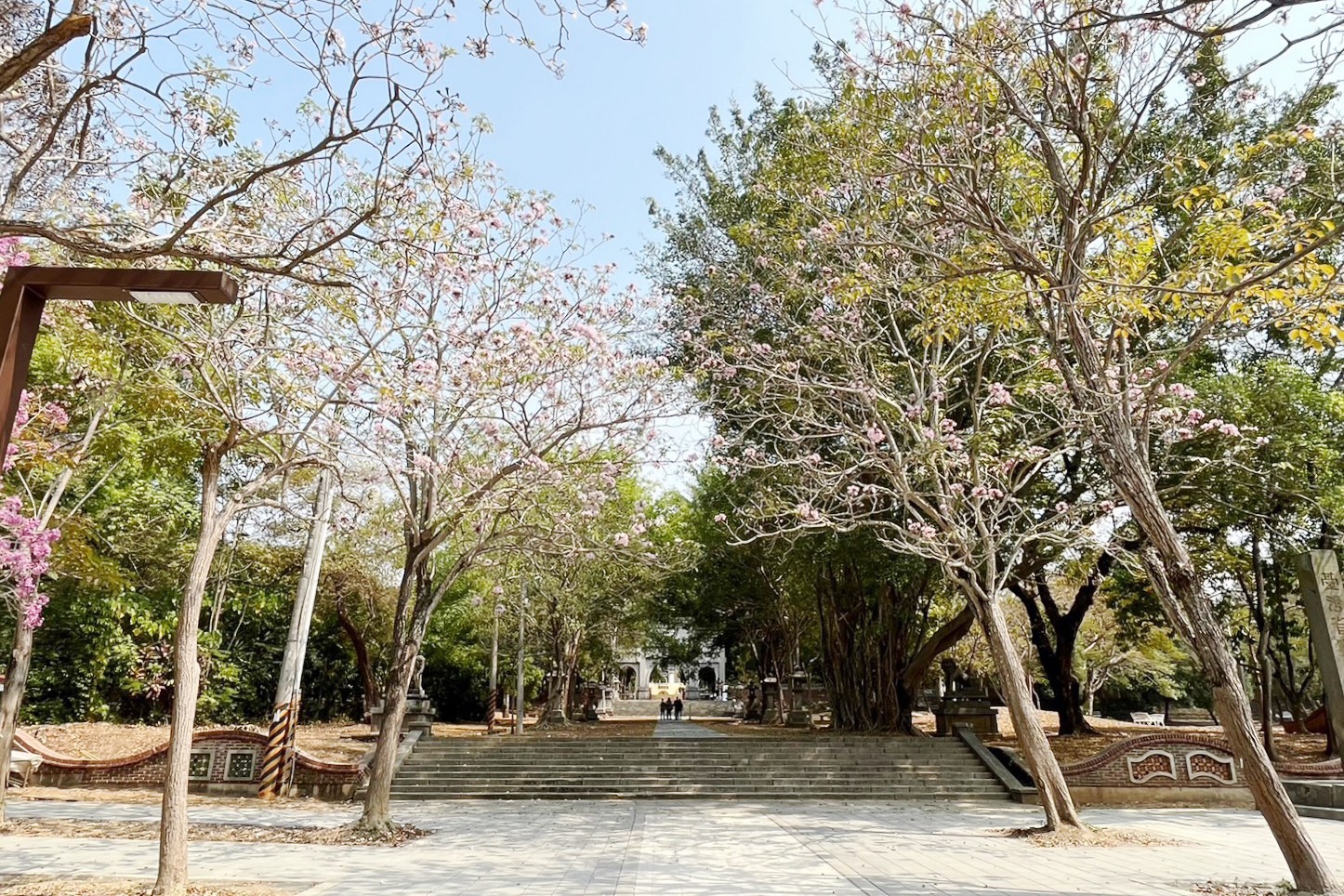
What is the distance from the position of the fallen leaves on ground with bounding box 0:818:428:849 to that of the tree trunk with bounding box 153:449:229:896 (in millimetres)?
2575

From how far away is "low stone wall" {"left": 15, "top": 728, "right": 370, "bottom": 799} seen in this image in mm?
12898

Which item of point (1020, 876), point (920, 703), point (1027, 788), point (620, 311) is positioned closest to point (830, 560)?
point (1027, 788)

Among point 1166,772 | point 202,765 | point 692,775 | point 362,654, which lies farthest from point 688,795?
point 362,654

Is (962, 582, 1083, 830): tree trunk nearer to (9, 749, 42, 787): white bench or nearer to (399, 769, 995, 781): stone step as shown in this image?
(399, 769, 995, 781): stone step

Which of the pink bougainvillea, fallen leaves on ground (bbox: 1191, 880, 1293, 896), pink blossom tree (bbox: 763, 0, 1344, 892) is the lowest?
fallen leaves on ground (bbox: 1191, 880, 1293, 896)

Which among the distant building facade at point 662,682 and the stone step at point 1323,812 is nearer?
the stone step at point 1323,812

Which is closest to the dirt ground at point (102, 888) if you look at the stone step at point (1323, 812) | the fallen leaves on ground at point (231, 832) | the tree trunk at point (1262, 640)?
the fallen leaves on ground at point (231, 832)

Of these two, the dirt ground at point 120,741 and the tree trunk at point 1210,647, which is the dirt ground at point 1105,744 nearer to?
the tree trunk at point 1210,647

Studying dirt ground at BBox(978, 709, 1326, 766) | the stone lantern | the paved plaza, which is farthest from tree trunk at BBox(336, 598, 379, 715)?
dirt ground at BBox(978, 709, 1326, 766)

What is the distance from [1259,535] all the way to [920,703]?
19058mm

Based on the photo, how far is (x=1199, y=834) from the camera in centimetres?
908

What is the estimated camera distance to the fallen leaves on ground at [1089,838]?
26.9 ft

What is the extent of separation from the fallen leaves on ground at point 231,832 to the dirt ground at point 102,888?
2616 mm

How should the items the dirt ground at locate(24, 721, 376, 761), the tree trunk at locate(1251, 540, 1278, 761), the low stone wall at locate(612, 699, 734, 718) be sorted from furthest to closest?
the low stone wall at locate(612, 699, 734, 718)
the dirt ground at locate(24, 721, 376, 761)
the tree trunk at locate(1251, 540, 1278, 761)
